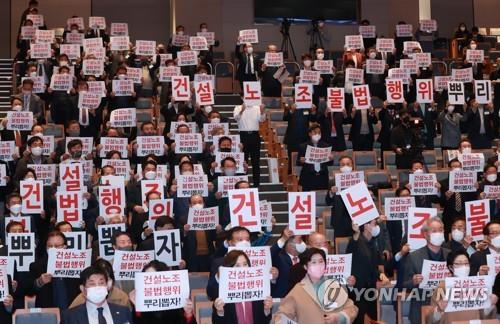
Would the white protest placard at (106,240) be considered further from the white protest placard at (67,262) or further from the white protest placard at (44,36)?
the white protest placard at (44,36)

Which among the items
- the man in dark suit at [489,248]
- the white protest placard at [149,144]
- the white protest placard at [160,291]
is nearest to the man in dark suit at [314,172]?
the white protest placard at [149,144]

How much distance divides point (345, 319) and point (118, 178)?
6788mm

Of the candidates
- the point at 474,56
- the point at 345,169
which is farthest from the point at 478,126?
the point at 345,169

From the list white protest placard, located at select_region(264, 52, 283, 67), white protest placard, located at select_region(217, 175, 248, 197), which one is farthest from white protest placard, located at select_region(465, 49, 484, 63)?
white protest placard, located at select_region(217, 175, 248, 197)

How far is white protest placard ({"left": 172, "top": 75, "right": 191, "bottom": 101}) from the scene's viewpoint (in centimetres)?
1948

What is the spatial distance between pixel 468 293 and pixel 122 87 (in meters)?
10.2

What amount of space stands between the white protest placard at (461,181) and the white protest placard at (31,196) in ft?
18.2

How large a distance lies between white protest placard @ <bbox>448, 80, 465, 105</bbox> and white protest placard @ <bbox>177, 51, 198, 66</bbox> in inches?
185

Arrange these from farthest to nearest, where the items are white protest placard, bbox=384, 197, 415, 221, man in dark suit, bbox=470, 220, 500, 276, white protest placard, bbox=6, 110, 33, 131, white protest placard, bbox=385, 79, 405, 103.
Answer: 1. white protest placard, bbox=385, 79, 405, 103
2. white protest placard, bbox=6, 110, 33, 131
3. white protest placard, bbox=384, 197, 415, 221
4. man in dark suit, bbox=470, 220, 500, 276

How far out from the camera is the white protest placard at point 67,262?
12195mm

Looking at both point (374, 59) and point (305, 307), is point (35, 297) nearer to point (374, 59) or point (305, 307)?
point (305, 307)

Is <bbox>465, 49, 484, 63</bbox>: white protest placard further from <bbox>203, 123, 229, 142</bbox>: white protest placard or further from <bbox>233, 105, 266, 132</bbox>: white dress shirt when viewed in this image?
<bbox>203, 123, 229, 142</bbox>: white protest placard

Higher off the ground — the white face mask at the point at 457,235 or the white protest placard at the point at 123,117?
the white protest placard at the point at 123,117

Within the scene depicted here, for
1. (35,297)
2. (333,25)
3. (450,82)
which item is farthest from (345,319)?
(333,25)
